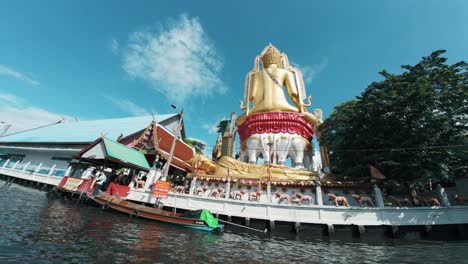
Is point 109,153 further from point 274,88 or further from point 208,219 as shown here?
point 274,88

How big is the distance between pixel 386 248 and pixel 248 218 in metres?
5.92

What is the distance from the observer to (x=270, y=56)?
23.2 meters

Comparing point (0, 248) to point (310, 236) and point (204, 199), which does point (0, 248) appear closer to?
Answer: point (204, 199)

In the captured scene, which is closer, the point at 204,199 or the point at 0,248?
the point at 0,248

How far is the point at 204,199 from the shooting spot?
12.2 m

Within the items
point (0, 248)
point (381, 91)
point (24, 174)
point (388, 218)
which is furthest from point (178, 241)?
point (24, 174)

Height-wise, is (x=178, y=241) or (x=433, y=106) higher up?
(x=433, y=106)

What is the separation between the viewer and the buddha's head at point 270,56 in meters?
23.1

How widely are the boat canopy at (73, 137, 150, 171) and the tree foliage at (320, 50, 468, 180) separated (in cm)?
1442

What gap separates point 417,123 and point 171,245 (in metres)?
12.7

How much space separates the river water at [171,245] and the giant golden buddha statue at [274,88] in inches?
473

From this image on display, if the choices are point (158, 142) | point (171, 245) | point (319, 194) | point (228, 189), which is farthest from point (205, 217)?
point (158, 142)

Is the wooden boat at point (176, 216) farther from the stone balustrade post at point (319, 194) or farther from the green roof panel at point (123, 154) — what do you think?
the stone balustrade post at point (319, 194)

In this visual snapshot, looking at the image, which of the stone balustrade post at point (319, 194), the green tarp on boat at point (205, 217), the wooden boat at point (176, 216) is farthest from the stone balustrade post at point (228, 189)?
A: the stone balustrade post at point (319, 194)
